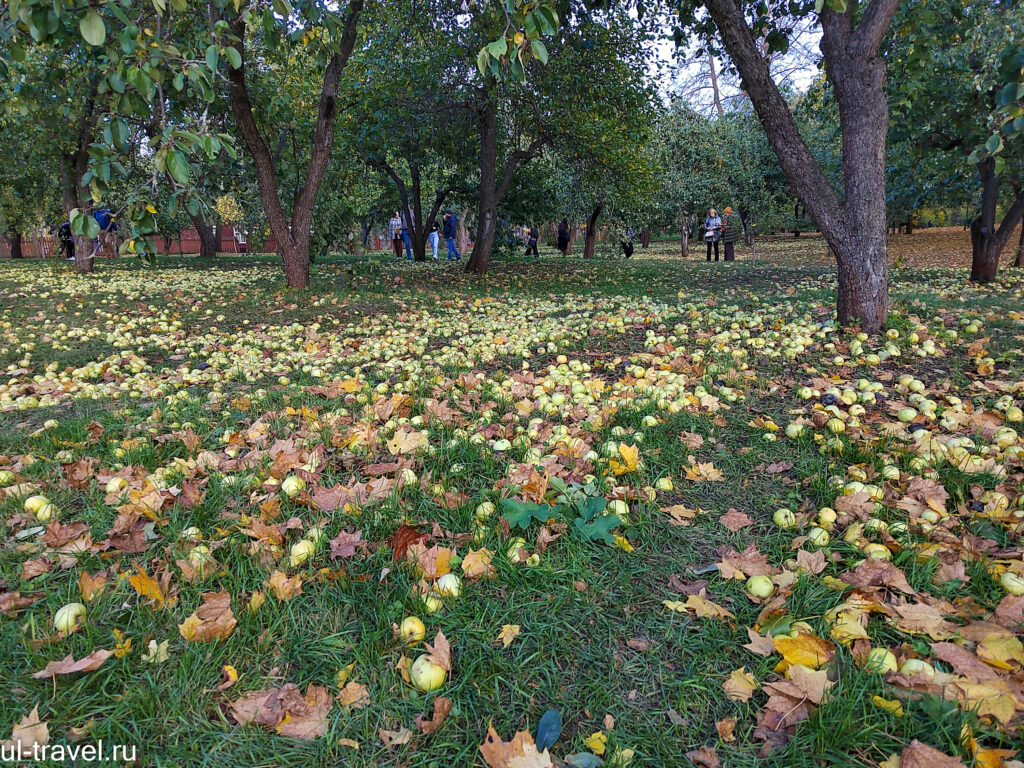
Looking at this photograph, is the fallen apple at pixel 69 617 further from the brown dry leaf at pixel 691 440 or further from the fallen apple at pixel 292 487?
the brown dry leaf at pixel 691 440

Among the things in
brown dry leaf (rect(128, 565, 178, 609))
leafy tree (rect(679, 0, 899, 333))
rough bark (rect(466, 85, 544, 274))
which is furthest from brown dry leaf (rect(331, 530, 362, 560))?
rough bark (rect(466, 85, 544, 274))

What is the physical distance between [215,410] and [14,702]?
7.98ft

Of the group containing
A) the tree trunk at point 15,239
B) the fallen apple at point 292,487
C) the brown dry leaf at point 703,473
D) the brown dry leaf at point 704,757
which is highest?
the tree trunk at point 15,239

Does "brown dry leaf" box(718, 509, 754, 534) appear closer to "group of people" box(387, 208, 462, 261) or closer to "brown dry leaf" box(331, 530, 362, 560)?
"brown dry leaf" box(331, 530, 362, 560)

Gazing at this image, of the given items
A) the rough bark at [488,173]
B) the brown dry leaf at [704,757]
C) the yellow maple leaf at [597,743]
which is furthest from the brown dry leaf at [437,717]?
the rough bark at [488,173]

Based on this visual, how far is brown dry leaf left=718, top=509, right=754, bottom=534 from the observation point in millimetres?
2375

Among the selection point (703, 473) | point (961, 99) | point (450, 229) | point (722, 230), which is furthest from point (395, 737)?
point (450, 229)

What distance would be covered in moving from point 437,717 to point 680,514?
138cm

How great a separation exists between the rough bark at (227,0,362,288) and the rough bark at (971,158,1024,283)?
1041cm

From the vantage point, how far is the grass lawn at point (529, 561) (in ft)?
4.91

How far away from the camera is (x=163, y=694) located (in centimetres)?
155

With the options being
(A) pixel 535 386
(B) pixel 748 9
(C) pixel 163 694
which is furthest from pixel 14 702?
(B) pixel 748 9

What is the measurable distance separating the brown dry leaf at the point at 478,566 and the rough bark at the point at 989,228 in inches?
438

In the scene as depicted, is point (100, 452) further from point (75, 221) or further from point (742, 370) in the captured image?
point (742, 370)
